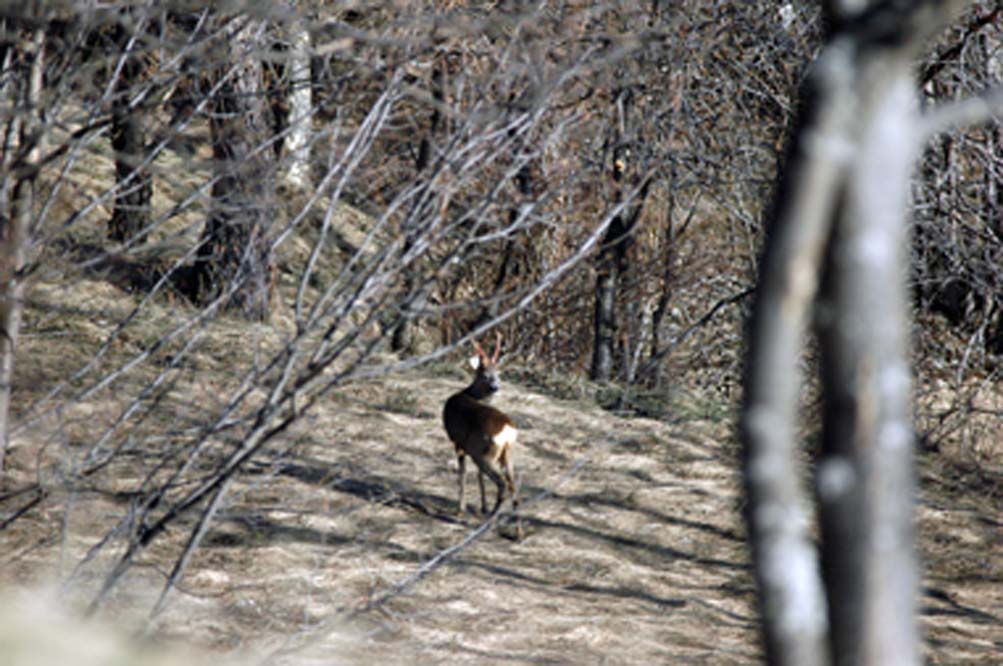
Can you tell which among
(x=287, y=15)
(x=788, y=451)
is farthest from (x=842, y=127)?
(x=287, y=15)

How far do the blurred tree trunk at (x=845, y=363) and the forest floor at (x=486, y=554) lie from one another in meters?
3.64

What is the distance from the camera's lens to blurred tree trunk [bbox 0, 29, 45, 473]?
202 inches

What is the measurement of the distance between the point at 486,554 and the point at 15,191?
4.95 m

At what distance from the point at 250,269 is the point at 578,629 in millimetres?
3480

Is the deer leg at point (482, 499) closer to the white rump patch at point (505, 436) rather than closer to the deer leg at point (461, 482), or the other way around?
the deer leg at point (461, 482)

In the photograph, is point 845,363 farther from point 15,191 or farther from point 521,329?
point 521,329

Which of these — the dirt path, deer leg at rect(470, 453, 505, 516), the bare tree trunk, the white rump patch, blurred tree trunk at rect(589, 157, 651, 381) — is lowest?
the dirt path

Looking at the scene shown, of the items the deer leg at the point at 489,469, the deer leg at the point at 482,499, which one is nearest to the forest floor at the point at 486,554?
the deer leg at the point at 482,499

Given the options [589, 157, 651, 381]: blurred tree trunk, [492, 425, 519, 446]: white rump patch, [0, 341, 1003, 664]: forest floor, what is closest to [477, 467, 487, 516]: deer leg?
[0, 341, 1003, 664]: forest floor

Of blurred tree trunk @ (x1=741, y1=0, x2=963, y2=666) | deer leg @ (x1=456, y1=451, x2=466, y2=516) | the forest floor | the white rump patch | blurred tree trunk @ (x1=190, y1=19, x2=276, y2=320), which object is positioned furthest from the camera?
deer leg @ (x1=456, y1=451, x2=466, y2=516)

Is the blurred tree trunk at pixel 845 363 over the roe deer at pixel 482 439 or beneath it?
over

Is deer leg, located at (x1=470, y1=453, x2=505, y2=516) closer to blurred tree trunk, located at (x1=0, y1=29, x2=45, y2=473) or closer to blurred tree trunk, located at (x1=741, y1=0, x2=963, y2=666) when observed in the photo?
blurred tree trunk, located at (x1=0, y1=29, x2=45, y2=473)

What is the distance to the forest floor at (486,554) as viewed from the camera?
7809 mm

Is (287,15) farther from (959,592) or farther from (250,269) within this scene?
(959,592)
